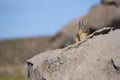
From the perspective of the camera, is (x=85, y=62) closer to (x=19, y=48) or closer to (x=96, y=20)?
(x=96, y=20)

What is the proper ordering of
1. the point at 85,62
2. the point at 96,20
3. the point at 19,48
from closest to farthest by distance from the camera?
the point at 85,62
the point at 96,20
the point at 19,48

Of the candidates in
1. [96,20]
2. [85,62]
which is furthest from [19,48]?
[85,62]

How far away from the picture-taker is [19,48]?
93375 millimetres

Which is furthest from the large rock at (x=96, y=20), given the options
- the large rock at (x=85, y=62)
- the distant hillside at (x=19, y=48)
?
the distant hillside at (x=19, y=48)

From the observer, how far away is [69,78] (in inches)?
420

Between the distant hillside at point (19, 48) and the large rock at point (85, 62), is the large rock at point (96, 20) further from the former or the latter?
the distant hillside at point (19, 48)

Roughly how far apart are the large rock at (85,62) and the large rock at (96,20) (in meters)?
17.7

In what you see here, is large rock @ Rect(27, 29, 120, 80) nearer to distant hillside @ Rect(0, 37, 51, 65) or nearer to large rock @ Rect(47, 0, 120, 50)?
large rock @ Rect(47, 0, 120, 50)

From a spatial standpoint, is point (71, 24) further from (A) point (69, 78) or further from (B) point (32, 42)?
(B) point (32, 42)

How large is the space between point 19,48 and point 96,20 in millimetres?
60001

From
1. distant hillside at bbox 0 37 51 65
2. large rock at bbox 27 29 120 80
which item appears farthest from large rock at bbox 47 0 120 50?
distant hillside at bbox 0 37 51 65

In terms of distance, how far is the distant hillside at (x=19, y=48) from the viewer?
285 ft

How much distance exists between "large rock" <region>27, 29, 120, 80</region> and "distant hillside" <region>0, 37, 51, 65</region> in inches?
2833

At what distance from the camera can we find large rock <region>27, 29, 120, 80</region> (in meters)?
10.4
